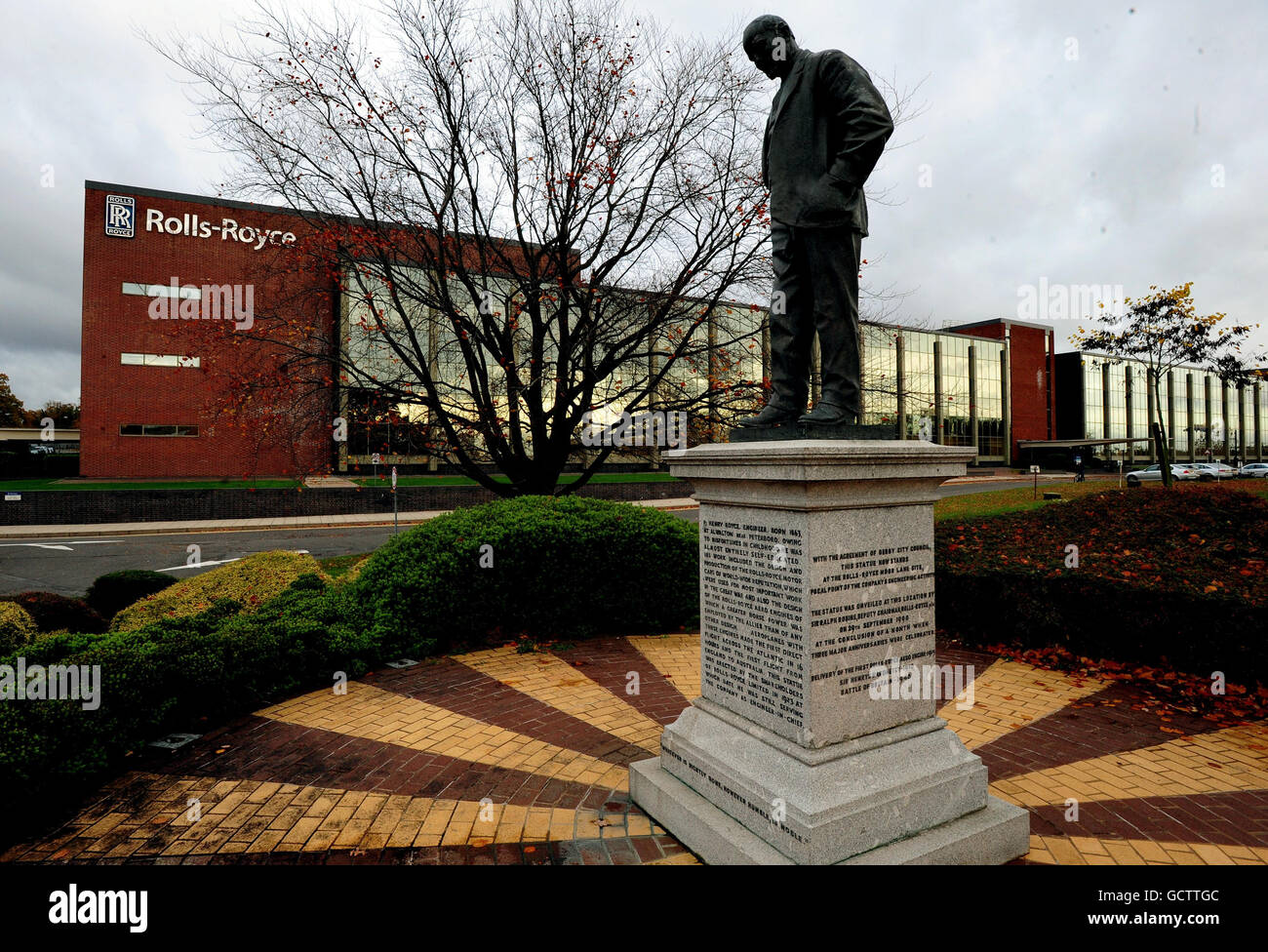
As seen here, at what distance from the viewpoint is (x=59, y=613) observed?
7652 millimetres

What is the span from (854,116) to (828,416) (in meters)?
1.64

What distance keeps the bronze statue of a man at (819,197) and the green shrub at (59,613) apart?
8.37 meters

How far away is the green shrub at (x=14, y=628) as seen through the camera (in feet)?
18.2

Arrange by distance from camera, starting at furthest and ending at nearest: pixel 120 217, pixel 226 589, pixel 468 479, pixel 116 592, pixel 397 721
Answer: pixel 468 479 < pixel 120 217 < pixel 116 592 < pixel 226 589 < pixel 397 721

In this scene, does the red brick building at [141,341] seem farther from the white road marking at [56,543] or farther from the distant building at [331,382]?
the white road marking at [56,543]

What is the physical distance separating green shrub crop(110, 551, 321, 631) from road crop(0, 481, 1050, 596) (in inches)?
157

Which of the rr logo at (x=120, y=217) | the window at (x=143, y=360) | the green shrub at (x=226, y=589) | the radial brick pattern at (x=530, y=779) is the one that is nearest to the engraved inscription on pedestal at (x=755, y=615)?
the radial brick pattern at (x=530, y=779)

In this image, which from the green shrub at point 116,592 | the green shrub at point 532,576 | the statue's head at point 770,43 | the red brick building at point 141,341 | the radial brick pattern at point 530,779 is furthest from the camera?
the red brick building at point 141,341

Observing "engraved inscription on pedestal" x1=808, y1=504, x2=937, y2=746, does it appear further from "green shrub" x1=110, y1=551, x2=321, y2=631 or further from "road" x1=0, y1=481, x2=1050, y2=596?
"road" x1=0, y1=481, x2=1050, y2=596

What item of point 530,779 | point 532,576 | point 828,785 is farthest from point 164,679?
point 828,785

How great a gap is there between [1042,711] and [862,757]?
10.2 feet

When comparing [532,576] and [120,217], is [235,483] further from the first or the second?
[532,576]

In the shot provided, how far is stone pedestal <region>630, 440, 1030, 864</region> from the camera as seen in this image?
3213mm
